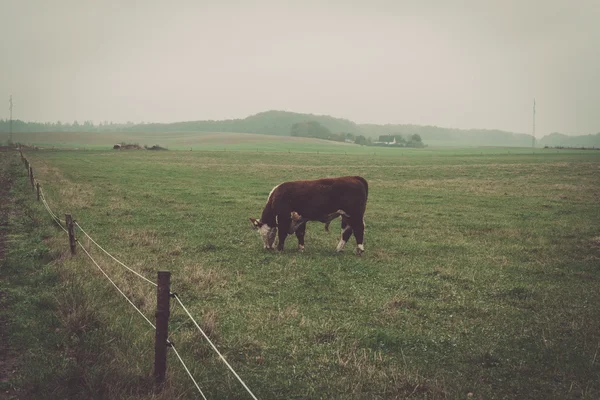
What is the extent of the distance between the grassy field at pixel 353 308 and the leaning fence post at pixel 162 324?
0.19m

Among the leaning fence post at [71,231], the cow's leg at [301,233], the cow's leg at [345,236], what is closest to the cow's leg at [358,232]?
the cow's leg at [345,236]

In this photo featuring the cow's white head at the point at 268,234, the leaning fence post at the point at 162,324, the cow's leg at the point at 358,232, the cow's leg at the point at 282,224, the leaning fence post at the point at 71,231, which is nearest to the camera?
the leaning fence post at the point at 162,324

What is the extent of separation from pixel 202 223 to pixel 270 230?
5.18 m

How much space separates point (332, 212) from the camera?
13.7m

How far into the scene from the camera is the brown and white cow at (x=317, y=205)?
13.5 m

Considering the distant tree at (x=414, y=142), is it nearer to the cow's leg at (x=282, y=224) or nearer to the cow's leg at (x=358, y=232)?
the cow's leg at (x=358, y=232)

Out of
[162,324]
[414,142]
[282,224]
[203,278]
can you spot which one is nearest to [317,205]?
[282,224]

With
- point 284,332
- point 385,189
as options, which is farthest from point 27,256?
point 385,189

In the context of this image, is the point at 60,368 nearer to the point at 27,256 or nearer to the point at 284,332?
the point at 284,332

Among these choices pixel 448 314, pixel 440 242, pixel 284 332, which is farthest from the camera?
pixel 440 242

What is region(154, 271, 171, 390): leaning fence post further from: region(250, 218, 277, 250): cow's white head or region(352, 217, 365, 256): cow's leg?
region(352, 217, 365, 256): cow's leg

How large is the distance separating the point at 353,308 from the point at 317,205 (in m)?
5.03

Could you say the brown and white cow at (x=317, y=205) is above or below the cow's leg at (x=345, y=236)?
above

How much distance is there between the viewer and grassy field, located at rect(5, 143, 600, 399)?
6086 millimetres
